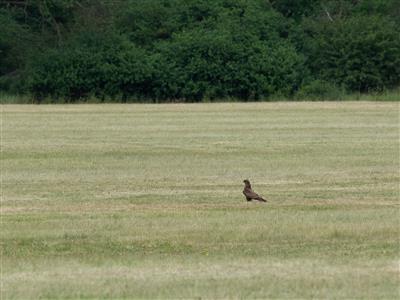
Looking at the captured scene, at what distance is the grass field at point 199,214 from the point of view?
11148 millimetres

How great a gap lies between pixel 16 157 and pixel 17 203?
28.2 feet

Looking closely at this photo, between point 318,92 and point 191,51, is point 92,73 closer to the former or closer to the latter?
point 191,51

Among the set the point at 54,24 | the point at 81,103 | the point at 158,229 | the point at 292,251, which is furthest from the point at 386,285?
the point at 54,24

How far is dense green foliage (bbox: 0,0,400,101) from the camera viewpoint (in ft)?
186

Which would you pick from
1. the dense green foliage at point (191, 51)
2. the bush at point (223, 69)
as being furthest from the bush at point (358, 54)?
the bush at point (223, 69)

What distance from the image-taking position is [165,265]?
12039mm

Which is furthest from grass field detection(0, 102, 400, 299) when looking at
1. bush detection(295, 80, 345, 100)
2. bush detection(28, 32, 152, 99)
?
bush detection(28, 32, 152, 99)

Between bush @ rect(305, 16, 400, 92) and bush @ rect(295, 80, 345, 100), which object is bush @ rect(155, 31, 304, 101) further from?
bush @ rect(305, 16, 400, 92)

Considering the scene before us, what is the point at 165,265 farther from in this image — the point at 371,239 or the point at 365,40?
the point at 365,40

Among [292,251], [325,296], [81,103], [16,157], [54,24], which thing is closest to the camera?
[325,296]

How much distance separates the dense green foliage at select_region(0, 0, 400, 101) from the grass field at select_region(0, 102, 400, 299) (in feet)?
73.6

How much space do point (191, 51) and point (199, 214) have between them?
41.6 m

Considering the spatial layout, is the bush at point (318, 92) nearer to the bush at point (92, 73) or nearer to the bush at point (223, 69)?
the bush at point (223, 69)

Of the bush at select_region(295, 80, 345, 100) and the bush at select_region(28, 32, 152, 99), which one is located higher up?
the bush at select_region(295, 80, 345, 100)
